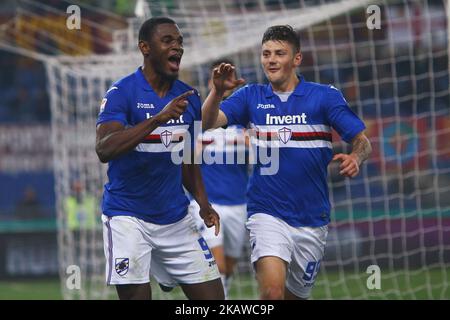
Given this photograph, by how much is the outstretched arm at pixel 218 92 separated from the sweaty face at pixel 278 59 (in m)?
0.32

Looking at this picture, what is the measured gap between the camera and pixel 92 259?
45.2 feet

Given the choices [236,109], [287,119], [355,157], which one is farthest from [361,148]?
[236,109]

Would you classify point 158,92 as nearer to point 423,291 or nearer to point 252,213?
point 252,213

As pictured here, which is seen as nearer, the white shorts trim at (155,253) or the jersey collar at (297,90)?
the white shorts trim at (155,253)

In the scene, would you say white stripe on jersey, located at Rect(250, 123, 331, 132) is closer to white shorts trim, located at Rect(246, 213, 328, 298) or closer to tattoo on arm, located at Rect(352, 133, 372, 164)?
Answer: tattoo on arm, located at Rect(352, 133, 372, 164)

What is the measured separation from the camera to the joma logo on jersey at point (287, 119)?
6.71 metres

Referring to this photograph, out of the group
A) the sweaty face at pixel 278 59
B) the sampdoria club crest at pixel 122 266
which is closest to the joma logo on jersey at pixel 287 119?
the sweaty face at pixel 278 59

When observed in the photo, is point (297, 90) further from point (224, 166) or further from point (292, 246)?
point (224, 166)

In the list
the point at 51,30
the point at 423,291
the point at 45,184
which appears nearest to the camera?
the point at 423,291

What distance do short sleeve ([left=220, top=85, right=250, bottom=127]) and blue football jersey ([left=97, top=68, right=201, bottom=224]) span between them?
18.1 inches

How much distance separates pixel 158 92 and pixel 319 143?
3.61ft

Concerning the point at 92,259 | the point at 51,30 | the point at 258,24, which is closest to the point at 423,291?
the point at 258,24

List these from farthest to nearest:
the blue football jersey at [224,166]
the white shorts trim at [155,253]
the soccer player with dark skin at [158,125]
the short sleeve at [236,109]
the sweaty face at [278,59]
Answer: the blue football jersey at [224,166], the short sleeve at [236,109], the sweaty face at [278,59], the white shorts trim at [155,253], the soccer player with dark skin at [158,125]

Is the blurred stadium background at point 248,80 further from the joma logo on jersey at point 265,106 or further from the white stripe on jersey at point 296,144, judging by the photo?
the white stripe on jersey at point 296,144
